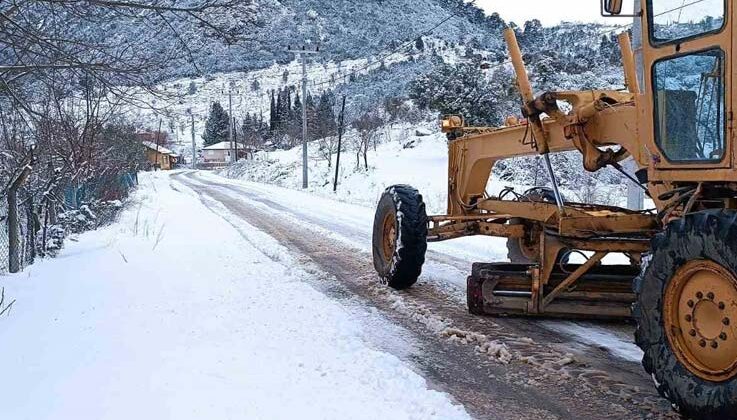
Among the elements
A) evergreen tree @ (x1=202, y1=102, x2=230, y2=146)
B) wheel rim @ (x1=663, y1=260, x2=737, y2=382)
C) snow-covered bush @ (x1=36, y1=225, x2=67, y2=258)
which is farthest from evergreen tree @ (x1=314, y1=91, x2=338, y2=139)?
evergreen tree @ (x1=202, y1=102, x2=230, y2=146)

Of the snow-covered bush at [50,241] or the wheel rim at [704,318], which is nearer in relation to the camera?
the wheel rim at [704,318]

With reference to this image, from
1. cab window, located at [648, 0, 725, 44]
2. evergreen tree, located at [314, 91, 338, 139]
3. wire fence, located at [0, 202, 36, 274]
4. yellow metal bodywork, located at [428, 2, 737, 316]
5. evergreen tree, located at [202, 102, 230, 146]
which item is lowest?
wire fence, located at [0, 202, 36, 274]

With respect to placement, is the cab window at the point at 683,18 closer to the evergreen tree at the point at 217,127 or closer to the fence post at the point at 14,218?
the fence post at the point at 14,218

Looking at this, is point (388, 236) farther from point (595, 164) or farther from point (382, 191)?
point (382, 191)

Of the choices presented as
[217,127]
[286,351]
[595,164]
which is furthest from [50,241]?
[217,127]

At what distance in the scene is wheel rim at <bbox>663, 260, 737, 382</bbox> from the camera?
3.38 meters

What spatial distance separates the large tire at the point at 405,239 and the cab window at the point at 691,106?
3385mm

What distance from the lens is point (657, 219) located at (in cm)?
472

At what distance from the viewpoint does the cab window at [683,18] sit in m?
3.81

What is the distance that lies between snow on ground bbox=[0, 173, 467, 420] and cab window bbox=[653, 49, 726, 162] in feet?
6.78

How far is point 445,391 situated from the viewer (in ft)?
14.4

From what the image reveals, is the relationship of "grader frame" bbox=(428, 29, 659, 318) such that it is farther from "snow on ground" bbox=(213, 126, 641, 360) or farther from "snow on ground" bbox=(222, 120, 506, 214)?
"snow on ground" bbox=(222, 120, 506, 214)

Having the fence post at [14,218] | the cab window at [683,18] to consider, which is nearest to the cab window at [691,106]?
the cab window at [683,18]

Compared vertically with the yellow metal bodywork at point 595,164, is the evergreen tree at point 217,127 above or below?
above
